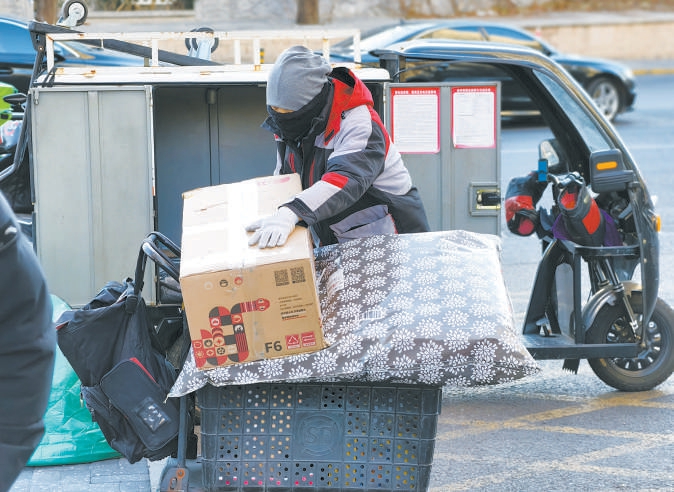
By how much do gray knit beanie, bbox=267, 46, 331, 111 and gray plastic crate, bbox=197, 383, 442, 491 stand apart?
A: 103 centimetres

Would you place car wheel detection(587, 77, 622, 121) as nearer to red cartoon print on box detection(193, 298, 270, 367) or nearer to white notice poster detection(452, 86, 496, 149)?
white notice poster detection(452, 86, 496, 149)

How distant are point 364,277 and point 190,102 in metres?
3.71

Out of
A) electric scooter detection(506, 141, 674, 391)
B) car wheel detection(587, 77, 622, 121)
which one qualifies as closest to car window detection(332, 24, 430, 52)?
car wheel detection(587, 77, 622, 121)

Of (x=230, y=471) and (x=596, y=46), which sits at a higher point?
(x=596, y=46)

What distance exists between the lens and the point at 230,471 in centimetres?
338

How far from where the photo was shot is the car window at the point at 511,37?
53.1 ft

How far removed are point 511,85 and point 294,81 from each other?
12.6 metres

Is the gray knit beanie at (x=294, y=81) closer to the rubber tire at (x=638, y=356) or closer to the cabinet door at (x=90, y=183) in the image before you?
the cabinet door at (x=90, y=183)

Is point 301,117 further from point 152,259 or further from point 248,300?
point 248,300

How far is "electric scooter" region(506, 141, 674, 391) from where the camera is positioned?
5.35 metres

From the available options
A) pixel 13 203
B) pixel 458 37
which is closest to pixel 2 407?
pixel 13 203

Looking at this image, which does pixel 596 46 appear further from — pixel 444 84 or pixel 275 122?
pixel 275 122

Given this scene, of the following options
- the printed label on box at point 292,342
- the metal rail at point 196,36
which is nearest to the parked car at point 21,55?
the metal rail at point 196,36

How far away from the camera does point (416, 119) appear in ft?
18.3
